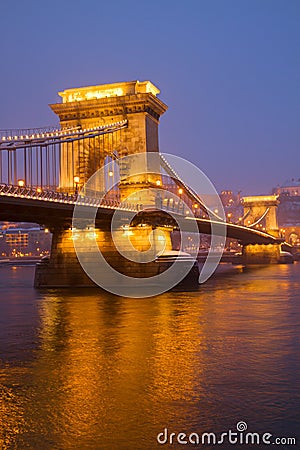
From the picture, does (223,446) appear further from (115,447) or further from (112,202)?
(112,202)

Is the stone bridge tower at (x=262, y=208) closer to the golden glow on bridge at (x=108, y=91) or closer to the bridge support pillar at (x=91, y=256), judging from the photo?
the golden glow on bridge at (x=108, y=91)

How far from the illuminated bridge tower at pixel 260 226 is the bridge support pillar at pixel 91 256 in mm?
53487

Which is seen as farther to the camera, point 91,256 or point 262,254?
point 262,254

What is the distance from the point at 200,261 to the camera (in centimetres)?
12681

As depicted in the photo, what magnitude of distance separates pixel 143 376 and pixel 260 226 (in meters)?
111

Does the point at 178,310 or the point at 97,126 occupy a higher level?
the point at 97,126

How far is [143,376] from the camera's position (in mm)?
15711

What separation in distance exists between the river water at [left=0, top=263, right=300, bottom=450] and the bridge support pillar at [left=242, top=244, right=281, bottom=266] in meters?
75.5

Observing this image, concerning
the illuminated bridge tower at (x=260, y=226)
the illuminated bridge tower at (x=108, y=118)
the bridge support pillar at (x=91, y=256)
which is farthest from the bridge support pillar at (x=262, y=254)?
the bridge support pillar at (x=91, y=256)

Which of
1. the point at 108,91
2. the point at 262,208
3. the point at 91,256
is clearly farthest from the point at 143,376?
the point at 262,208

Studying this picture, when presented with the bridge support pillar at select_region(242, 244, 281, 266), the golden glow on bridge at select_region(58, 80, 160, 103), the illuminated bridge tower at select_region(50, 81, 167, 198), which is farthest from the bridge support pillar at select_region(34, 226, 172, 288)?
the bridge support pillar at select_region(242, 244, 281, 266)

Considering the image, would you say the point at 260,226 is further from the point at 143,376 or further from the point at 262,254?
the point at 143,376

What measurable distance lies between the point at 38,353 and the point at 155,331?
5.92 metres

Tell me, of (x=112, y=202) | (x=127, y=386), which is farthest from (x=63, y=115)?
(x=127, y=386)
